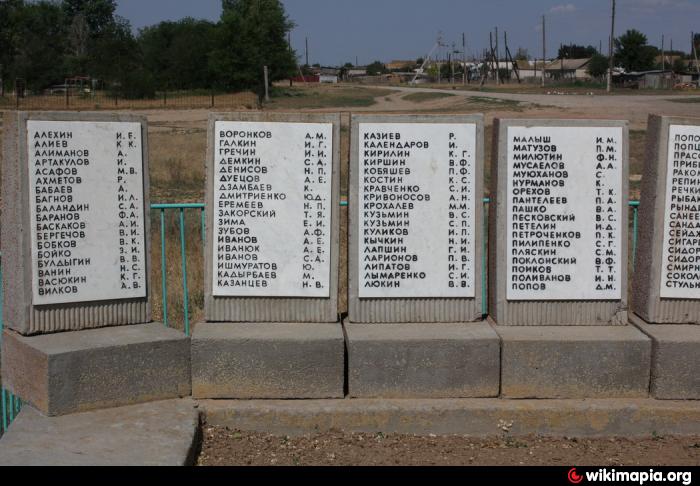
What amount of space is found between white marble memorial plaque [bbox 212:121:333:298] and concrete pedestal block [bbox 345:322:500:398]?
484 millimetres

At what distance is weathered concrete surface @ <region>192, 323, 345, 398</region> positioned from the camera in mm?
5102

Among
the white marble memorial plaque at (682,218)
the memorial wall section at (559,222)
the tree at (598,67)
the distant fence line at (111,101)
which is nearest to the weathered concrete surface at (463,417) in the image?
the memorial wall section at (559,222)

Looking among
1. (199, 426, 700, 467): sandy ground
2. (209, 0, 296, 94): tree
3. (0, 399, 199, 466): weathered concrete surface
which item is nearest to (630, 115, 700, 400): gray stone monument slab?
(199, 426, 700, 467): sandy ground

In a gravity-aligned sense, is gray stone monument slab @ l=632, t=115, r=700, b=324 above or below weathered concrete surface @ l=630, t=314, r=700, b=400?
above

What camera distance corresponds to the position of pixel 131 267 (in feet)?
17.5

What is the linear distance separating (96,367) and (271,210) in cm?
129

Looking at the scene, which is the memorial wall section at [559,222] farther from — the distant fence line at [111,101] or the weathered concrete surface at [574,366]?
the distant fence line at [111,101]

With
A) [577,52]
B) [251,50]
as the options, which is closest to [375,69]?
[577,52]

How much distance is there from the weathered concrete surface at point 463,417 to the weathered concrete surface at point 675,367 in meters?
0.08

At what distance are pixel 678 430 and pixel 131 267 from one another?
3183 mm

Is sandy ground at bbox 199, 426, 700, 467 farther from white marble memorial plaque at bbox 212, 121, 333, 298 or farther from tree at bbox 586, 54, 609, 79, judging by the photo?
tree at bbox 586, 54, 609, 79

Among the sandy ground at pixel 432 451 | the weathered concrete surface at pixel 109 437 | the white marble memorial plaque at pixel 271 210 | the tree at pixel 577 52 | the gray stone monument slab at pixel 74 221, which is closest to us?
the weathered concrete surface at pixel 109 437

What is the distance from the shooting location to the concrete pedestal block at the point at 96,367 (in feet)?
15.8

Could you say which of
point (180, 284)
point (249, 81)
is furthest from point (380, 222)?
point (249, 81)
